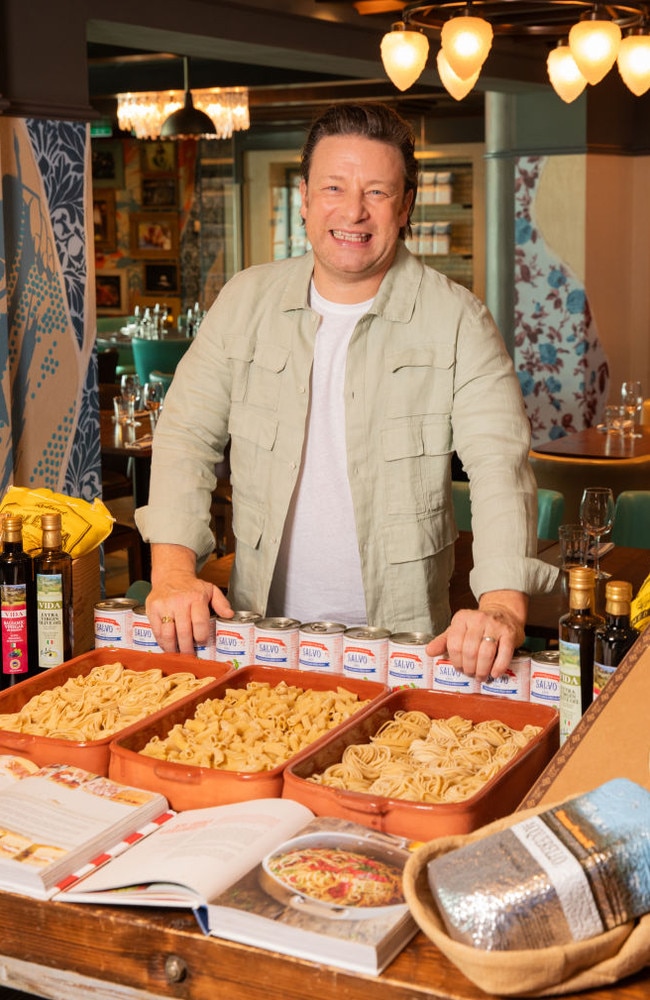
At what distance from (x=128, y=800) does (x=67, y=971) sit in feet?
0.78

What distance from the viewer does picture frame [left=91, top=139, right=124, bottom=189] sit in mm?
13711

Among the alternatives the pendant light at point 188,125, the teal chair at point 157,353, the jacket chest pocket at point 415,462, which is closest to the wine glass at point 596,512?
the jacket chest pocket at point 415,462

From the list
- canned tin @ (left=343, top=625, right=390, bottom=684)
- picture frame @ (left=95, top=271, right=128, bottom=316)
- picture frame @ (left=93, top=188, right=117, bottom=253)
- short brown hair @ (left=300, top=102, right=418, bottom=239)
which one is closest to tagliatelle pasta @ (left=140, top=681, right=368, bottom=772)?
canned tin @ (left=343, top=625, right=390, bottom=684)

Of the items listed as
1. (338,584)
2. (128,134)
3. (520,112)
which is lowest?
(338,584)

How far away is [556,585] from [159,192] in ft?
36.7

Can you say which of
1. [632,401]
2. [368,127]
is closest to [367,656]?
[368,127]

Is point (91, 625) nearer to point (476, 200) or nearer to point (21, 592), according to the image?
point (21, 592)

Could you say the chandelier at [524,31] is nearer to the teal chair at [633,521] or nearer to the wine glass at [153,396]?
the teal chair at [633,521]

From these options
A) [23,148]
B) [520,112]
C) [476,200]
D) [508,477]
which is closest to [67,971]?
[508,477]

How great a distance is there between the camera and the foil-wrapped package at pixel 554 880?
3.96ft

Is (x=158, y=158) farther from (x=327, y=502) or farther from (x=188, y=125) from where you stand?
(x=327, y=502)

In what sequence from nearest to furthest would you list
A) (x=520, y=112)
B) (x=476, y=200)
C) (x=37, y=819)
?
1. (x=37, y=819)
2. (x=520, y=112)
3. (x=476, y=200)

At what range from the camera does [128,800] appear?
1617mm

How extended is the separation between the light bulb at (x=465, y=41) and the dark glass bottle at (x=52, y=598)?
296 cm
